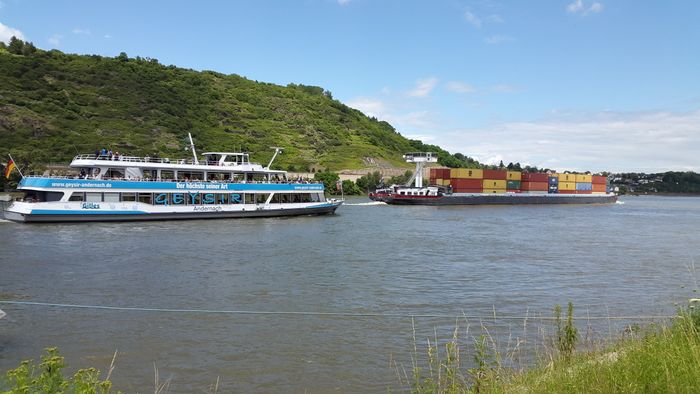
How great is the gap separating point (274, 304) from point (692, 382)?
11.7 m

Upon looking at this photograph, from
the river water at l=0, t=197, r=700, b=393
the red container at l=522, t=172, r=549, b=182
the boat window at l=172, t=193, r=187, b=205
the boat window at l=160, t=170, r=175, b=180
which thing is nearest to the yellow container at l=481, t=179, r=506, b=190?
the red container at l=522, t=172, r=549, b=182

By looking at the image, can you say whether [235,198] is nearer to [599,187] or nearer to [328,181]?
[328,181]

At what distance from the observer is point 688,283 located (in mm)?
19750

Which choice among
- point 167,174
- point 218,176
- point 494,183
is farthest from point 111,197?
point 494,183

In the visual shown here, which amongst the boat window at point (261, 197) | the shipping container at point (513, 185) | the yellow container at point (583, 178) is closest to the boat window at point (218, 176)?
the boat window at point (261, 197)

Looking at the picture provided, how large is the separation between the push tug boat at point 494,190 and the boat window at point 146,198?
1737 inches

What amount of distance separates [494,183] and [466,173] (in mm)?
6878

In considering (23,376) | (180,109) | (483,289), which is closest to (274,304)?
(483,289)

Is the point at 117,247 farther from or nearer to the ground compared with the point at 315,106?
nearer to the ground

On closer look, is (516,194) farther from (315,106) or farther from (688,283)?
(315,106)

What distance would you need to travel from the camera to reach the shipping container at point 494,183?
9579 centimetres

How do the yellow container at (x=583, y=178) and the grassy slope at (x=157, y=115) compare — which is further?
the yellow container at (x=583, y=178)

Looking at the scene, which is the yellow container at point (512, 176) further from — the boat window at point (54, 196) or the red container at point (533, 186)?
the boat window at point (54, 196)

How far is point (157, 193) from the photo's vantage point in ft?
135
